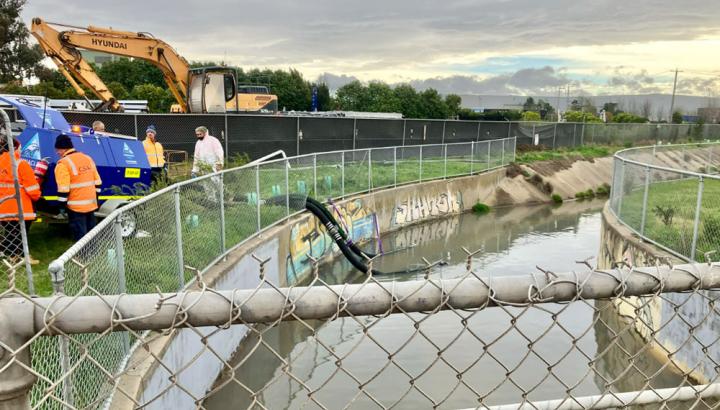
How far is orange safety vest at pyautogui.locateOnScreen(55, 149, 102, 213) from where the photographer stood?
26.9 feet

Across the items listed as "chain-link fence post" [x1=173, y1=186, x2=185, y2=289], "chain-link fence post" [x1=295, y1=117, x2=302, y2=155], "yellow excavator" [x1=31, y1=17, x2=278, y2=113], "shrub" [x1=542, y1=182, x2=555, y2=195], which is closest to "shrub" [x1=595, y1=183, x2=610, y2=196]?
"shrub" [x1=542, y1=182, x2=555, y2=195]

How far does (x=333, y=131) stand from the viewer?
24.1m

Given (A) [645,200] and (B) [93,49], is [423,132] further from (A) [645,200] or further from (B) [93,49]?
(A) [645,200]

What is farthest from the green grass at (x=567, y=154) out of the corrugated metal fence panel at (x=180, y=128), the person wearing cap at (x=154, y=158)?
the person wearing cap at (x=154, y=158)

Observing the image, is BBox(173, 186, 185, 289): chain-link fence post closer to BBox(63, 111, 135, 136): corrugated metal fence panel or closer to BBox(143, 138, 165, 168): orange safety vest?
BBox(143, 138, 165, 168): orange safety vest

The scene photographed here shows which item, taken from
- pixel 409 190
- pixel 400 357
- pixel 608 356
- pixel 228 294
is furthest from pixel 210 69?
pixel 228 294

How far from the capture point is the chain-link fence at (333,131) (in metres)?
17.5

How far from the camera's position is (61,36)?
53.1 feet

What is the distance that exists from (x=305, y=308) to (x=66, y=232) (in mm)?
10157

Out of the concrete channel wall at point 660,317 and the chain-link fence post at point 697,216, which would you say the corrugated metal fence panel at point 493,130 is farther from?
the chain-link fence post at point 697,216

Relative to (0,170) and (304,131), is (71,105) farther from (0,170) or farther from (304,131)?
(0,170)

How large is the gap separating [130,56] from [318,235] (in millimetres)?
9794

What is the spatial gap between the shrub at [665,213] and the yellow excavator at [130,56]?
14873 millimetres

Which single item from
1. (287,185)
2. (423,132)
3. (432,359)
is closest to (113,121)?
(287,185)
